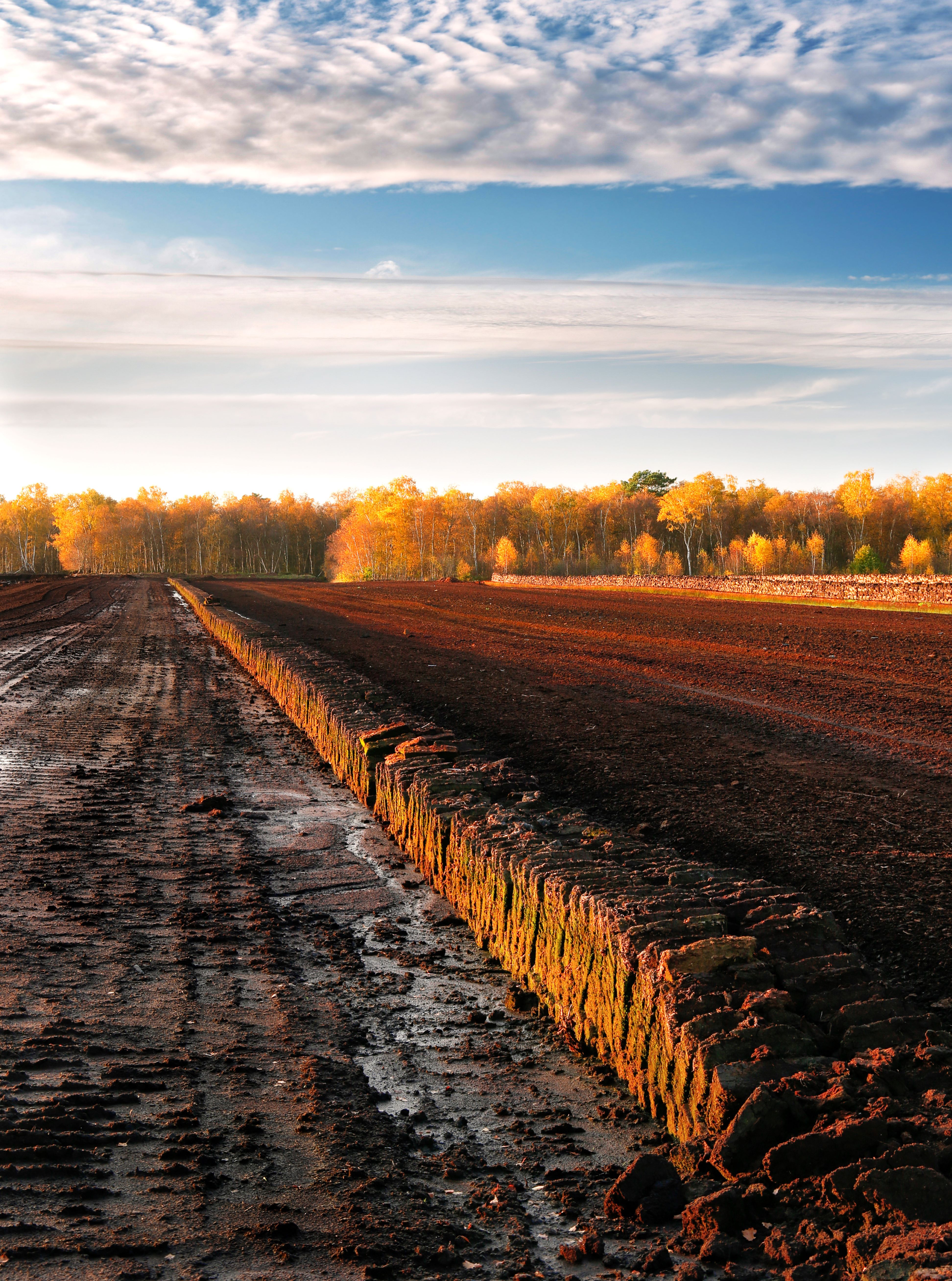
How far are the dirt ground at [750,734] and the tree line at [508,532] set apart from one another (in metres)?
64.7

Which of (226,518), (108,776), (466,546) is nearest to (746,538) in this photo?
(466,546)

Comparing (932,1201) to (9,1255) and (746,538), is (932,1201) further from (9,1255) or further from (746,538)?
(746,538)

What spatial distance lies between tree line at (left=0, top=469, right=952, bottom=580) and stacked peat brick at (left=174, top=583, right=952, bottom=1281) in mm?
80314

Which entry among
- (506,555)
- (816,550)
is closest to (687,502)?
(506,555)

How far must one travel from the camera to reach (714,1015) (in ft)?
10.3

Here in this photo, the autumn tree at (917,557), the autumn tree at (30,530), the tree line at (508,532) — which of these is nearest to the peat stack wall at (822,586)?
the tree line at (508,532)

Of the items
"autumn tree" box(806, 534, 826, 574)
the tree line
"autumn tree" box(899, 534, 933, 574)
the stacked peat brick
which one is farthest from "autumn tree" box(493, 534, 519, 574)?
the stacked peat brick

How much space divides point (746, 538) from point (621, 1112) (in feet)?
431

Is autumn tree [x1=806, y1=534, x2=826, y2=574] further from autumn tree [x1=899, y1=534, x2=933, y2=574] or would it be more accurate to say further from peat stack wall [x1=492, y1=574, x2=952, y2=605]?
peat stack wall [x1=492, y1=574, x2=952, y2=605]

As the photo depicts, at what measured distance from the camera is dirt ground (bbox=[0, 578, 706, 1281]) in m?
2.62

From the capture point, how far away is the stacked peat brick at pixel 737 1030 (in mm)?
2471

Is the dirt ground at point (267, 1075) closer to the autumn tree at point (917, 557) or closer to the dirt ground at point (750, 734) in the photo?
the dirt ground at point (750, 734)

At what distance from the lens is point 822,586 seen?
4241 centimetres

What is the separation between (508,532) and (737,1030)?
12615cm
